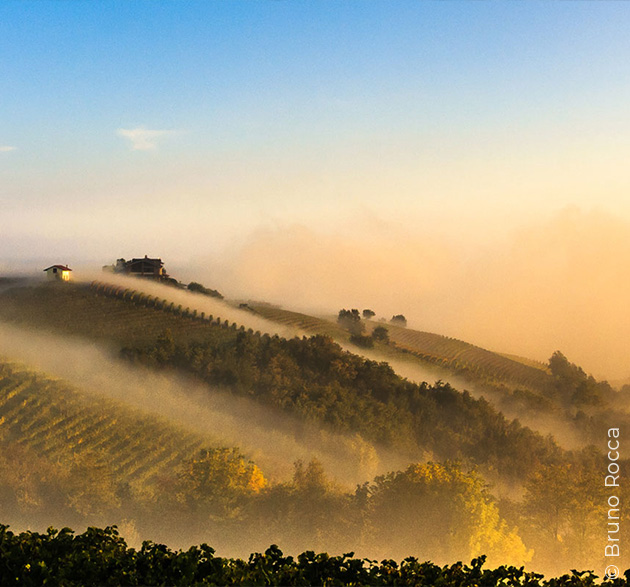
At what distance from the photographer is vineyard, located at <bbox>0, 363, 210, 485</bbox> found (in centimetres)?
4366

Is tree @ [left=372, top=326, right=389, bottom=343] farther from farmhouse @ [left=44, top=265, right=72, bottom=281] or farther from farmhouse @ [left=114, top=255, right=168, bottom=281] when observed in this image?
farmhouse @ [left=44, top=265, right=72, bottom=281]

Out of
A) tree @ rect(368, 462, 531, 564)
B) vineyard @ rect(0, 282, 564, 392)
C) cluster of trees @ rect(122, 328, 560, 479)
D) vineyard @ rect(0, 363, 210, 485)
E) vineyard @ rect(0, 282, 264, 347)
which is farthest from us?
vineyard @ rect(0, 282, 564, 392)

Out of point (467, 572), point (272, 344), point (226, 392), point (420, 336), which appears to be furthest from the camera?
point (420, 336)

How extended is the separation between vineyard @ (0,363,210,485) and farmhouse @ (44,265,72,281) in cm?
3489

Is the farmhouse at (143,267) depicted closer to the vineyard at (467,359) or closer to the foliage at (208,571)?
the vineyard at (467,359)

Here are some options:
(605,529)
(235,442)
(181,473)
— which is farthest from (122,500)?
(605,529)

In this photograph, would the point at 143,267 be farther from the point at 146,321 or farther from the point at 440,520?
the point at 440,520

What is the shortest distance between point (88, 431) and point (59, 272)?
46.1m

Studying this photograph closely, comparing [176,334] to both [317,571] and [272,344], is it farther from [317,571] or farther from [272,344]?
[317,571]

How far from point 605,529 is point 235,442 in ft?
82.9

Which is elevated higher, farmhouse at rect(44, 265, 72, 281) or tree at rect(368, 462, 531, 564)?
farmhouse at rect(44, 265, 72, 281)

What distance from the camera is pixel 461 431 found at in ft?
195

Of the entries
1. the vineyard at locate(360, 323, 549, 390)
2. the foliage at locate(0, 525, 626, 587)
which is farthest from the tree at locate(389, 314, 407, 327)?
the foliage at locate(0, 525, 626, 587)

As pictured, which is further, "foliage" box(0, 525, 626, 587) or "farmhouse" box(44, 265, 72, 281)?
"farmhouse" box(44, 265, 72, 281)
